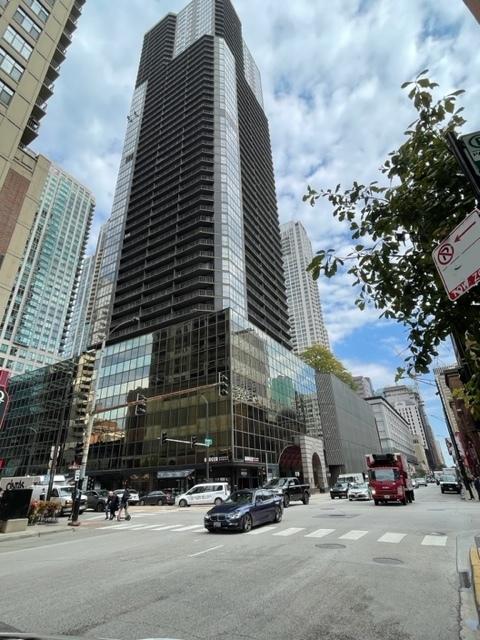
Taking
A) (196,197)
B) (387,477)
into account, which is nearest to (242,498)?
(387,477)

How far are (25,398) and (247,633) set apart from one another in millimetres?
80142

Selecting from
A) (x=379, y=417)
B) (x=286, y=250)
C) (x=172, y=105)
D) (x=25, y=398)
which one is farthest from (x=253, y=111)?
(x=379, y=417)

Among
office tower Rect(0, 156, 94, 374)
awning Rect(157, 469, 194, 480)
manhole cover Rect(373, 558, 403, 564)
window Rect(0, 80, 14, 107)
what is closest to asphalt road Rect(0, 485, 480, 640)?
manhole cover Rect(373, 558, 403, 564)

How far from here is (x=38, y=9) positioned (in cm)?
2556

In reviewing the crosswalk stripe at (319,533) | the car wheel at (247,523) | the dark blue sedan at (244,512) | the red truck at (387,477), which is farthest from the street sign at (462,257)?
the red truck at (387,477)

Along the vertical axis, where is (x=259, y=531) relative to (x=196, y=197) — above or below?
below

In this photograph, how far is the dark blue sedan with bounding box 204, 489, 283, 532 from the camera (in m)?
13.6

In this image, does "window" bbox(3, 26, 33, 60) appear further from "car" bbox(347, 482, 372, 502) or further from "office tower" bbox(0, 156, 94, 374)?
"office tower" bbox(0, 156, 94, 374)

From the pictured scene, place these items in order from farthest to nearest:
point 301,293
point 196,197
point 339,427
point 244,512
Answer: point 301,293
point 196,197
point 339,427
point 244,512

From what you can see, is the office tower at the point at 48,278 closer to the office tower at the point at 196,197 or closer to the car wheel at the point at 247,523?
the office tower at the point at 196,197

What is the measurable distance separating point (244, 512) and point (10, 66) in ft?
98.2

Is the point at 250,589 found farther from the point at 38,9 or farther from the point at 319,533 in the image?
the point at 38,9

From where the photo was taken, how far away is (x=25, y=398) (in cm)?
7100

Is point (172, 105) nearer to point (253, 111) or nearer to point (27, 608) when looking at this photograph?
point (253, 111)
